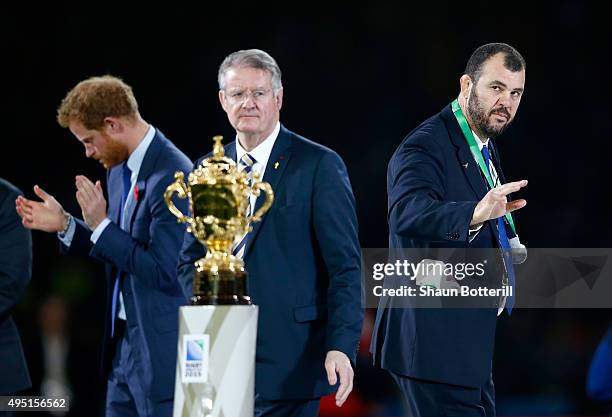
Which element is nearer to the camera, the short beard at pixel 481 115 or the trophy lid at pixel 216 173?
the trophy lid at pixel 216 173

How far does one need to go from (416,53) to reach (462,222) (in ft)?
11.2

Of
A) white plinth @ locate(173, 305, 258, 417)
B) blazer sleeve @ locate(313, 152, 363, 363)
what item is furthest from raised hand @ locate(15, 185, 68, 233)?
white plinth @ locate(173, 305, 258, 417)

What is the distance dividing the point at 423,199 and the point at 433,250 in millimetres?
227

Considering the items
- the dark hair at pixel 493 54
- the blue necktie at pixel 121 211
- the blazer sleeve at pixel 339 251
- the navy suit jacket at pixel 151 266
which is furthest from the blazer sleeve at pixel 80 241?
the dark hair at pixel 493 54

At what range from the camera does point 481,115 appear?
10.1 ft

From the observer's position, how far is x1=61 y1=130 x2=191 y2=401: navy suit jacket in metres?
3.37

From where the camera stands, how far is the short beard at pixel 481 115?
3061mm

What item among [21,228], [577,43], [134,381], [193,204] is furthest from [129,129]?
[577,43]

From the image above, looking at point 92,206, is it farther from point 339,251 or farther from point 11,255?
point 339,251

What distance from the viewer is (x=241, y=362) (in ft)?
7.72

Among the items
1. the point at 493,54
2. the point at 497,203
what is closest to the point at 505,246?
the point at 497,203

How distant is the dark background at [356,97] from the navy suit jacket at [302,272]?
8.37ft

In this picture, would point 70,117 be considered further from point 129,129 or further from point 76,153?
point 76,153

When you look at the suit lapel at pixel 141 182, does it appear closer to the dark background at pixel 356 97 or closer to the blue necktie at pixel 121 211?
the blue necktie at pixel 121 211
